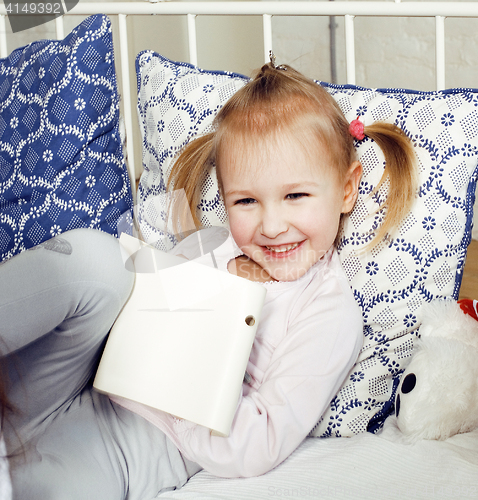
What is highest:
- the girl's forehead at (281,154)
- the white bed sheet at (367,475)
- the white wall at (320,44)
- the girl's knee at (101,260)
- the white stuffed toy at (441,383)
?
the white wall at (320,44)

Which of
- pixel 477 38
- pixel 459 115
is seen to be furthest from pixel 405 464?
pixel 477 38

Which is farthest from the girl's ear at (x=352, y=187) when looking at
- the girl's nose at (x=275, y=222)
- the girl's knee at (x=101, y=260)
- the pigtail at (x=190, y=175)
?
the girl's knee at (x=101, y=260)

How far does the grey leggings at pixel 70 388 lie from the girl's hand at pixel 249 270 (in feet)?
0.72

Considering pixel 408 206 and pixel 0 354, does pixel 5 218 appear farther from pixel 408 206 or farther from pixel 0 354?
pixel 408 206

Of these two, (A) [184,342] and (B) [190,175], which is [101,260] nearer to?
(A) [184,342]

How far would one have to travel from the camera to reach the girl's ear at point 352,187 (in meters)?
0.78

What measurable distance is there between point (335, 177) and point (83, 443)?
47 cm

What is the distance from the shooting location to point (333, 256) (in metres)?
0.80

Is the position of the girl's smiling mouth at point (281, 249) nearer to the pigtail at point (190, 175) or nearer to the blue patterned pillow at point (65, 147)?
the pigtail at point (190, 175)

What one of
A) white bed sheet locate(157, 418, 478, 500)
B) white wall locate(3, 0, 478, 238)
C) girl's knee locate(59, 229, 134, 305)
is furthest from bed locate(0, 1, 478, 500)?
white wall locate(3, 0, 478, 238)

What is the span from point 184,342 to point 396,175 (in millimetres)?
365

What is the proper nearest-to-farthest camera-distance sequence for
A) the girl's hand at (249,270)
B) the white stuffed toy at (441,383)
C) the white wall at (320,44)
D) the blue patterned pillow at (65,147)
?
1. the white stuffed toy at (441,383)
2. the girl's hand at (249,270)
3. the blue patterned pillow at (65,147)
4. the white wall at (320,44)

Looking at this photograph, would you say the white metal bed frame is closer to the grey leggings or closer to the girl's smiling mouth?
the girl's smiling mouth

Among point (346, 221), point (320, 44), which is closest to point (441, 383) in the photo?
point (346, 221)
